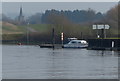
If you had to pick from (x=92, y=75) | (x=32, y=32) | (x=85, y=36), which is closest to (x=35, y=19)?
(x=32, y=32)

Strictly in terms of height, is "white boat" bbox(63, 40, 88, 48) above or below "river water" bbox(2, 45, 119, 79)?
above

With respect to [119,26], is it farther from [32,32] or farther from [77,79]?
[77,79]

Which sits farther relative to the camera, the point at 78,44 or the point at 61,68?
the point at 78,44

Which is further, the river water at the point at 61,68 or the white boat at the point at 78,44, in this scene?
the white boat at the point at 78,44

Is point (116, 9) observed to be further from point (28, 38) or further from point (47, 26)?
point (28, 38)

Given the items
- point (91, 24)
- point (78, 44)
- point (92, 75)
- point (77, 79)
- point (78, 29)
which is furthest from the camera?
point (78, 29)

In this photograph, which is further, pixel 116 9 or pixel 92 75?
pixel 116 9

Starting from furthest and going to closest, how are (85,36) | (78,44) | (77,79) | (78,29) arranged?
(85,36) < (78,29) < (78,44) < (77,79)

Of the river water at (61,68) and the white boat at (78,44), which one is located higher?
the white boat at (78,44)

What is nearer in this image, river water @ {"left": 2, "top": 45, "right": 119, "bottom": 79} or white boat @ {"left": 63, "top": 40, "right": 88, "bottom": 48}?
river water @ {"left": 2, "top": 45, "right": 119, "bottom": 79}

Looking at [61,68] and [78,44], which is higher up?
[78,44]

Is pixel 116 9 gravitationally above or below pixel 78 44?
above

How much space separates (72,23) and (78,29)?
1785 mm

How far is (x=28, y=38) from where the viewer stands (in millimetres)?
102812
